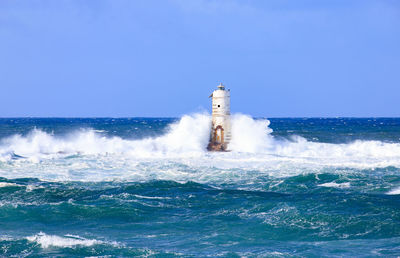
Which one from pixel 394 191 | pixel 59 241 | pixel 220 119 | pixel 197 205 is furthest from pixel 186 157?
pixel 59 241

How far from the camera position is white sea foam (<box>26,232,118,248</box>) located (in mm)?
10516

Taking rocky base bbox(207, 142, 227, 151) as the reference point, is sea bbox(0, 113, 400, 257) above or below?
below

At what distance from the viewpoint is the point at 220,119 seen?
26.0m

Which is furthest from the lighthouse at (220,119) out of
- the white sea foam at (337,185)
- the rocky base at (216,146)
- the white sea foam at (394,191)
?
the white sea foam at (394,191)

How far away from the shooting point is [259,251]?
1031 centimetres

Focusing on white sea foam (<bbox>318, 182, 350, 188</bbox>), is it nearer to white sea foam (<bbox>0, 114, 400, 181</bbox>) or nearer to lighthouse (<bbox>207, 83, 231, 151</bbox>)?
white sea foam (<bbox>0, 114, 400, 181</bbox>)

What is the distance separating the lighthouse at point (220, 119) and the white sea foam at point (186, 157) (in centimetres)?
59

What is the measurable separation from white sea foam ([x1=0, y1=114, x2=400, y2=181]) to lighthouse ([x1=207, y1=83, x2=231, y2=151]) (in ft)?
1.94

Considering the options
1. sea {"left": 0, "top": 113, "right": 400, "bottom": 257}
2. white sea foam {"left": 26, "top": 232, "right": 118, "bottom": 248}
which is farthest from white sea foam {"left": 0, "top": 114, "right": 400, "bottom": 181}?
white sea foam {"left": 26, "top": 232, "right": 118, "bottom": 248}

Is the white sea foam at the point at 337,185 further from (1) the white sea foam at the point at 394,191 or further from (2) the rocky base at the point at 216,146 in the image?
(2) the rocky base at the point at 216,146

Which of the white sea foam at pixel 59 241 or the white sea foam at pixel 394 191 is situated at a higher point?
the white sea foam at pixel 394 191

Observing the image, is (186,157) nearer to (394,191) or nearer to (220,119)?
(220,119)

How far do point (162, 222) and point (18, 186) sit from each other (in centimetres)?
602

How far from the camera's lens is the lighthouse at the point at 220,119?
84.4 feet
